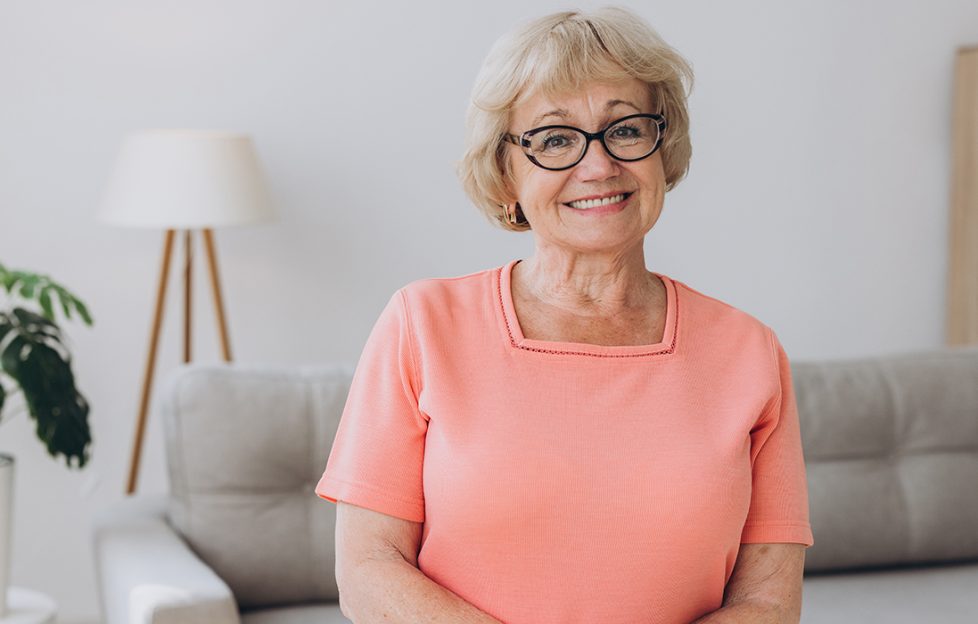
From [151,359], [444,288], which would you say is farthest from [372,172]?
[444,288]

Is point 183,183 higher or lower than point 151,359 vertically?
higher

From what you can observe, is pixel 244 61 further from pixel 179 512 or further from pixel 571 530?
pixel 571 530

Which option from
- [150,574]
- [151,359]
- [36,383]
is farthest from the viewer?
[151,359]

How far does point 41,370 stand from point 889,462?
193 centimetres

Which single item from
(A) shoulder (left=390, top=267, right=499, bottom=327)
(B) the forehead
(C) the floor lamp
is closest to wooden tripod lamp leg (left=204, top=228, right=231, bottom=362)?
(C) the floor lamp

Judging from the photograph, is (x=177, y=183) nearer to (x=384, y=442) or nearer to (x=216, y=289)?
(x=216, y=289)

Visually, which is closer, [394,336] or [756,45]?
[394,336]

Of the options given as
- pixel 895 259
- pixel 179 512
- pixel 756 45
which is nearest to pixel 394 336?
pixel 179 512

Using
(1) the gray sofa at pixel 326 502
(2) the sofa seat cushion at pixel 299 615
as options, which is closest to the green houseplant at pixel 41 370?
(1) the gray sofa at pixel 326 502

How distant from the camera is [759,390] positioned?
1.41 meters

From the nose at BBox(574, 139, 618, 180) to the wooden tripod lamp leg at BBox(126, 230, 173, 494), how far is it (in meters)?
1.92

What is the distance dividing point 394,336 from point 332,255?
2073 mm

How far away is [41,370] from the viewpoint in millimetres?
→ 2588

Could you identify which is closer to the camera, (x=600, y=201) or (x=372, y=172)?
(x=600, y=201)
